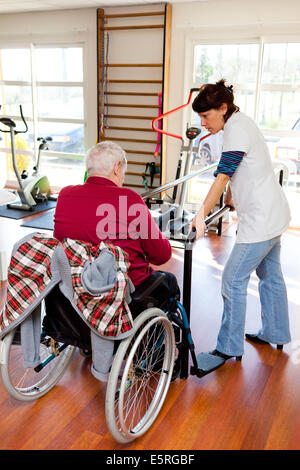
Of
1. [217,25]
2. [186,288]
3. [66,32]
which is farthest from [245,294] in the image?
[66,32]

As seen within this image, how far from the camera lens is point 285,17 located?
4.52 meters

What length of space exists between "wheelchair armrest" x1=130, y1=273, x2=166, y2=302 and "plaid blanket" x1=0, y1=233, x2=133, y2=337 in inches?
4.5

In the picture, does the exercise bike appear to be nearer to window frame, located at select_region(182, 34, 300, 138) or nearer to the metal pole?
window frame, located at select_region(182, 34, 300, 138)

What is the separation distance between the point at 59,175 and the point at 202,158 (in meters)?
2.43

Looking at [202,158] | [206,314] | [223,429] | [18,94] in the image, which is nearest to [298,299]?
[206,314]

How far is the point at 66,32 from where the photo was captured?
18.9ft

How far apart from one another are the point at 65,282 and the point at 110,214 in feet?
1.02

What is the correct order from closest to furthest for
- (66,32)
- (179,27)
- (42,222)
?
1. (42,222)
2. (179,27)
3. (66,32)

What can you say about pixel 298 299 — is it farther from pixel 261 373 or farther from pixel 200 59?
pixel 200 59

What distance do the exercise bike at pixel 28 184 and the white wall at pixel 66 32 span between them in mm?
794

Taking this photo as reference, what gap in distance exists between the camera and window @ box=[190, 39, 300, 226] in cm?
476

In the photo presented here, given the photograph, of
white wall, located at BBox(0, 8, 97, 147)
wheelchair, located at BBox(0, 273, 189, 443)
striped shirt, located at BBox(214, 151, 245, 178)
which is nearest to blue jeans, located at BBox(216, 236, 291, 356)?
wheelchair, located at BBox(0, 273, 189, 443)

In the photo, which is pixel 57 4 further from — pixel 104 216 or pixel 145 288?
pixel 145 288
